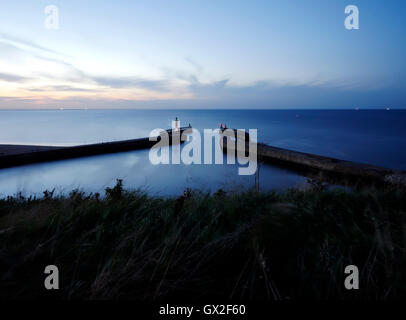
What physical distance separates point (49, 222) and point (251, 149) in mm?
25129

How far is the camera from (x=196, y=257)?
5.93ft

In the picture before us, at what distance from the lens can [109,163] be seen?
2188 centimetres

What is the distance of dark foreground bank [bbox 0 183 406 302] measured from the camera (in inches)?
59.6

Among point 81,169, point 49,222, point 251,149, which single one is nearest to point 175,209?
point 49,222

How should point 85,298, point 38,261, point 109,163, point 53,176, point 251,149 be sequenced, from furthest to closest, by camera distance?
point 251,149 → point 109,163 → point 53,176 → point 38,261 → point 85,298

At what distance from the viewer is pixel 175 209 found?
274cm

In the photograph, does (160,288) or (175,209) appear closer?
(160,288)

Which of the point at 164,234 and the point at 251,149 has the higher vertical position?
the point at 251,149

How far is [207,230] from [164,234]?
1.51ft

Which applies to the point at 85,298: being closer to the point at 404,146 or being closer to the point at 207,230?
the point at 207,230

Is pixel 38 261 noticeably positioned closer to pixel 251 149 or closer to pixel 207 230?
pixel 207 230

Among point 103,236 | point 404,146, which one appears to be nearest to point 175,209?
point 103,236

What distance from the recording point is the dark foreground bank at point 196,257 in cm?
151

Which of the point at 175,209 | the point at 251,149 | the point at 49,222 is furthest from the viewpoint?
the point at 251,149
